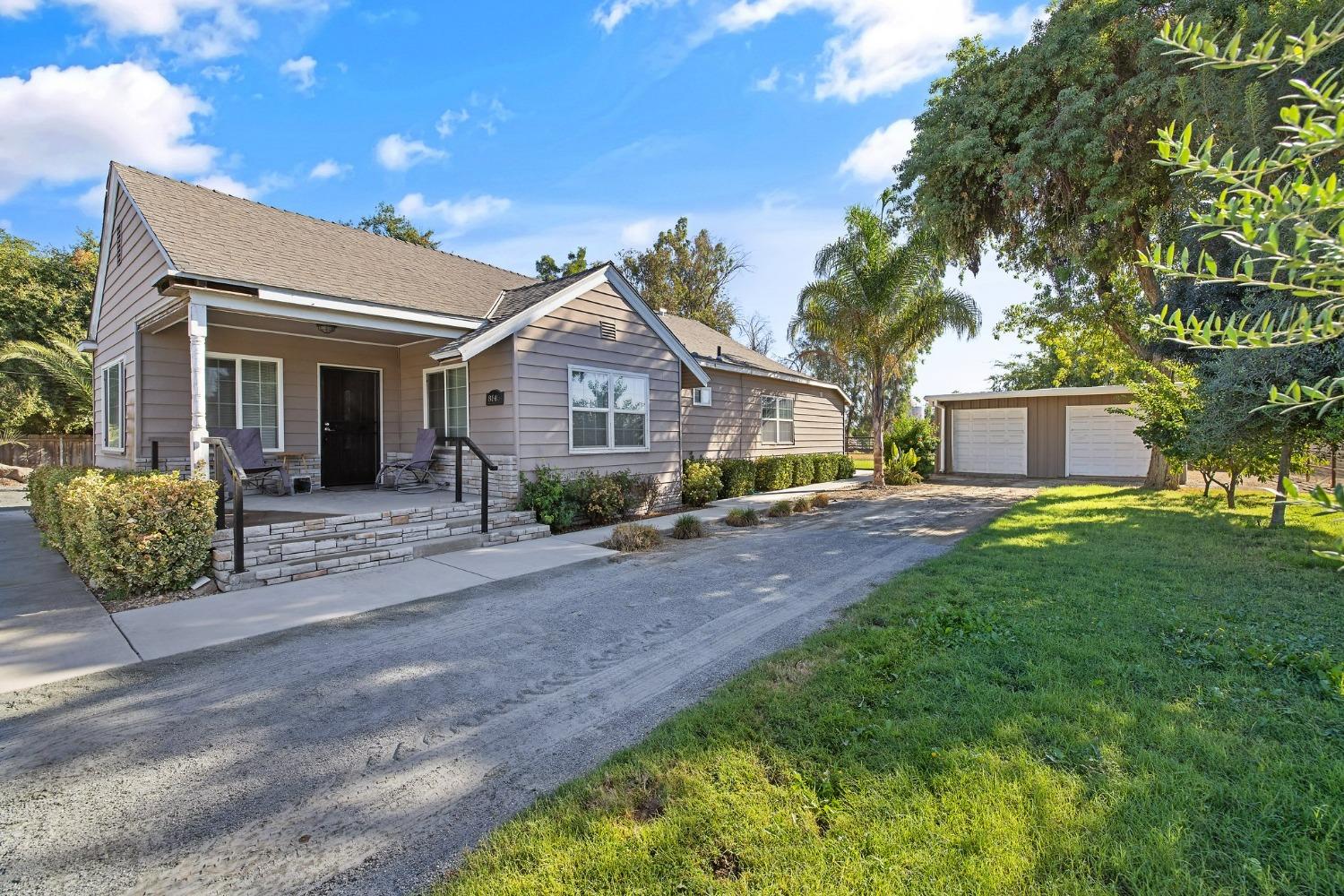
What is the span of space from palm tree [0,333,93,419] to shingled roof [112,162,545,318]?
38.8 ft

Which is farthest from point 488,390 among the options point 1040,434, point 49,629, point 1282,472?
point 1040,434

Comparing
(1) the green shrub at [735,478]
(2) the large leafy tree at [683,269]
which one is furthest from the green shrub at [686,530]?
(2) the large leafy tree at [683,269]

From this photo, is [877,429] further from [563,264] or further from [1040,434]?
[563,264]

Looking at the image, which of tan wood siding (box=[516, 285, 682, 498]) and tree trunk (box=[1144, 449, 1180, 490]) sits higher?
tan wood siding (box=[516, 285, 682, 498])

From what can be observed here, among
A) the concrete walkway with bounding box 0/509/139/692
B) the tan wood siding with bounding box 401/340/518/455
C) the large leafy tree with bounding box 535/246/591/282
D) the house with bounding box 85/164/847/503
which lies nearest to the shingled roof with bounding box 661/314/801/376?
the house with bounding box 85/164/847/503

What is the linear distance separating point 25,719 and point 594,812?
344 centimetres

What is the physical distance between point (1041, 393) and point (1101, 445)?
2235 mm

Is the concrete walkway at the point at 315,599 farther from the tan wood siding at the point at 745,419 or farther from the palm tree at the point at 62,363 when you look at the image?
the palm tree at the point at 62,363

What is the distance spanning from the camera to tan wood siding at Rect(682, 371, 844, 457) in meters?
14.1

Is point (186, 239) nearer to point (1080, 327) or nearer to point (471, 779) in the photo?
point (471, 779)

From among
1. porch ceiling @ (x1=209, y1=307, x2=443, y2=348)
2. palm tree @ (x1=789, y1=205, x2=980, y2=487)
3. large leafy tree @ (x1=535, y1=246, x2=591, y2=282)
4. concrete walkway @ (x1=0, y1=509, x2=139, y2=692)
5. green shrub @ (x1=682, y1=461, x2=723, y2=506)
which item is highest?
large leafy tree @ (x1=535, y1=246, x2=591, y2=282)

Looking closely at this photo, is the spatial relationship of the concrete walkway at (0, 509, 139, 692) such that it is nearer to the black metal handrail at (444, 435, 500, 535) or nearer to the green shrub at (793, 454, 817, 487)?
the black metal handrail at (444, 435, 500, 535)

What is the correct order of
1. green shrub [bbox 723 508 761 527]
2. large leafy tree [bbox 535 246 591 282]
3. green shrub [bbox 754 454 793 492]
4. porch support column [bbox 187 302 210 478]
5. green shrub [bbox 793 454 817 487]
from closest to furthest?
1. porch support column [bbox 187 302 210 478]
2. green shrub [bbox 723 508 761 527]
3. green shrub [bbox 754 454 793 492]
4. green shrub [bbox 793 454 817 487]
5. large leafy tree [bbox 535 246 591 282]

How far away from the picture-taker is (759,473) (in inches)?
566
